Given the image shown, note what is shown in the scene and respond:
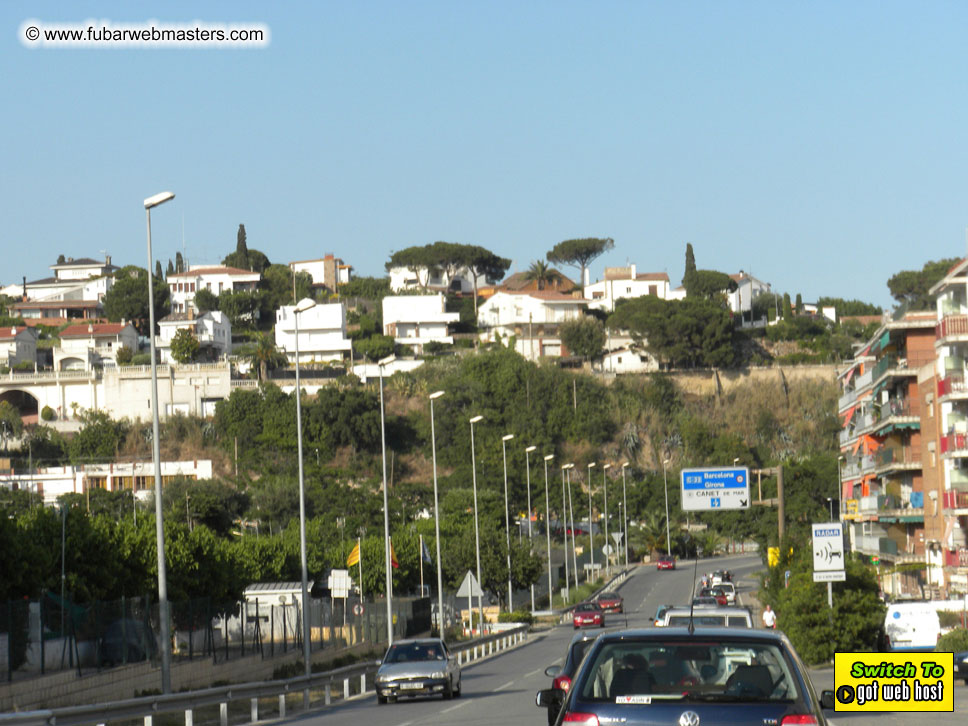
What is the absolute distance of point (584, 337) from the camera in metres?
146

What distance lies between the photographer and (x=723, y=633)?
8.15 metres

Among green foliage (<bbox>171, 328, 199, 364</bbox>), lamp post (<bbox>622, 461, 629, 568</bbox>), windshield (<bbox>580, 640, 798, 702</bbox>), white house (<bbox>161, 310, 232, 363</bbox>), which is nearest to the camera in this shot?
windshield (<bbox>580, 640, 798, 702</bbox>)

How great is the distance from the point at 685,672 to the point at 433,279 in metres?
168

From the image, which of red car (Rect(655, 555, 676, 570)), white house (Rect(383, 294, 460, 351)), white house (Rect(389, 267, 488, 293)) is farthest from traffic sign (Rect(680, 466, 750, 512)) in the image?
white house (Rect(389, 267, 488, 293))

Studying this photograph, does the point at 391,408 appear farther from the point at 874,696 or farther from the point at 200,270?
the point at 874,696

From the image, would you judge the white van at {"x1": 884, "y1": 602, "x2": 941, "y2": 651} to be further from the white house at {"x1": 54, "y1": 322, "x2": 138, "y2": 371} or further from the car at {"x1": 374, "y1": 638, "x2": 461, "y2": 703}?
the white house at {"x1": 54, "y1": 322, "x2": 138, "y2": 371}

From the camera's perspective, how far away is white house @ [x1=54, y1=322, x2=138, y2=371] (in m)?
146

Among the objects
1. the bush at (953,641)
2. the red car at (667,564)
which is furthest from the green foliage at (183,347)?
the bush at (953,641)

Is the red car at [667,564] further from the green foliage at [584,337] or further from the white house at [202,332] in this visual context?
the white house at [202,332]

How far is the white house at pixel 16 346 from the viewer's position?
5738 inches

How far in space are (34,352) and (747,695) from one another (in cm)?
15168

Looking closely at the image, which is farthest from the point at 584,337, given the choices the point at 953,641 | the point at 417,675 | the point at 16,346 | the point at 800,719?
the point at 800,719

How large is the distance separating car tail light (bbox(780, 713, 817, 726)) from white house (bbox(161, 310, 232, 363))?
139814 millimetres

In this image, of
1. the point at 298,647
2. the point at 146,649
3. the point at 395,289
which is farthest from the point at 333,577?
the point at 395,289
